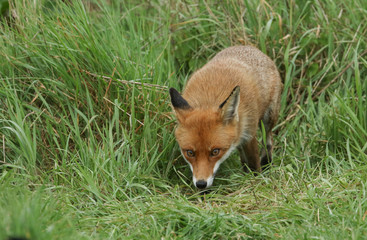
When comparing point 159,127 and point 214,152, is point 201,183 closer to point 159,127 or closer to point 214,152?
point 214,152

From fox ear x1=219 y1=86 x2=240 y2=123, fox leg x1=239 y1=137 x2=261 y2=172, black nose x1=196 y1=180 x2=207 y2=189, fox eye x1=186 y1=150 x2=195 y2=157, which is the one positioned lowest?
fox leg x1=239 y1=137 x2=261 y2=172

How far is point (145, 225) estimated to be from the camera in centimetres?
385

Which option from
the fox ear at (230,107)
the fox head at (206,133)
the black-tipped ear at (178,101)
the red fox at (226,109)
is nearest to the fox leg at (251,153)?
the red fox at (226,109)

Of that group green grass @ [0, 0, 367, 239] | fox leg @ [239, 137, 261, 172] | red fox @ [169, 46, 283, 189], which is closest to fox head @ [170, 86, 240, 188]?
red fox @ [169, 46, 283, 189]

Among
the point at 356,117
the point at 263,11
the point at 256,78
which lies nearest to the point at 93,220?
the point at 256,78

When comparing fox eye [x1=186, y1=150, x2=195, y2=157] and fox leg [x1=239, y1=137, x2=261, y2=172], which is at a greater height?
fox eye [x1=186, y1=150, x2=195, y2=157]

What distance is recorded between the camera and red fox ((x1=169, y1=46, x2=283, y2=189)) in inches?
184

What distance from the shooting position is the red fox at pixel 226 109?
4668 millimetres

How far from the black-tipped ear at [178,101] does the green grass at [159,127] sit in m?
0.46

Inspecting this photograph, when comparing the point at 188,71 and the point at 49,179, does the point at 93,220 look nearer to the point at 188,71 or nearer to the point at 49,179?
the point at 49,179

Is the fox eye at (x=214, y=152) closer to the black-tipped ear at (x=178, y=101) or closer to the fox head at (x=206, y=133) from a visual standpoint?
the fox head at (x=206, y=133)


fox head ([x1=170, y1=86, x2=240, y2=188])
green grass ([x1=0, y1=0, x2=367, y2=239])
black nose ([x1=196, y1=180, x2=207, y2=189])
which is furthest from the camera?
fox head ([x1=170, y1=86, x2=240, y2=188])

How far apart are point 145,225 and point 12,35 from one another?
2995 mm

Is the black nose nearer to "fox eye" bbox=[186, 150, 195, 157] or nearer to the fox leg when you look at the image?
"fox eye" bbox=[186, 150, 195, 157]
